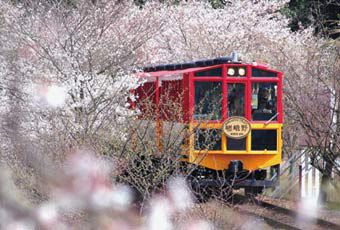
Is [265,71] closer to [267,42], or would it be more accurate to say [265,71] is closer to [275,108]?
[275,108]

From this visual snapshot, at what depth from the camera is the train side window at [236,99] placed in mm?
12016

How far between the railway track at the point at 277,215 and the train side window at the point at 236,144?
32.6 inches

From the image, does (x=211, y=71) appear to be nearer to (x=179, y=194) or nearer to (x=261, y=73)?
(x=261, y=73)

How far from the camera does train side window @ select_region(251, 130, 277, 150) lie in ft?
40.1

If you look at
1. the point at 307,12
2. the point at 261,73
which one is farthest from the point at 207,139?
the point at 307,12

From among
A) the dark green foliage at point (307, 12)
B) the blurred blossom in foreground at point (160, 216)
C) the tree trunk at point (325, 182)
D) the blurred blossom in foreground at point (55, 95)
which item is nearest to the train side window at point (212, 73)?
the blurred blossom in foreground at point (55, 95)

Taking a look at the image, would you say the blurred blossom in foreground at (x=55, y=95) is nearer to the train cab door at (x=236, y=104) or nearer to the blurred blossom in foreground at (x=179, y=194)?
the train cab door at (x=236, y=104)

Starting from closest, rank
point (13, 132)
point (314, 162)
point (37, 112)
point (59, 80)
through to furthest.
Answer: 1. point (13, 132)
2. point (37, 112)
3. point (59, 80)
4. point (314, 162)

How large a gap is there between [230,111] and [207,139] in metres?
0.89

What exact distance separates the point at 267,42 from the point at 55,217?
15449 millimetres

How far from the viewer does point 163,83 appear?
12.5m

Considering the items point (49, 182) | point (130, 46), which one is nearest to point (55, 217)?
point (49, 182)

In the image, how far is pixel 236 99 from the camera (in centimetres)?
1214

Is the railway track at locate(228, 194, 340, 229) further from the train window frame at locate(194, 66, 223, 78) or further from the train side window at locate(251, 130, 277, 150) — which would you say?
the train window frame at locate(194, 66, 223, 78)
